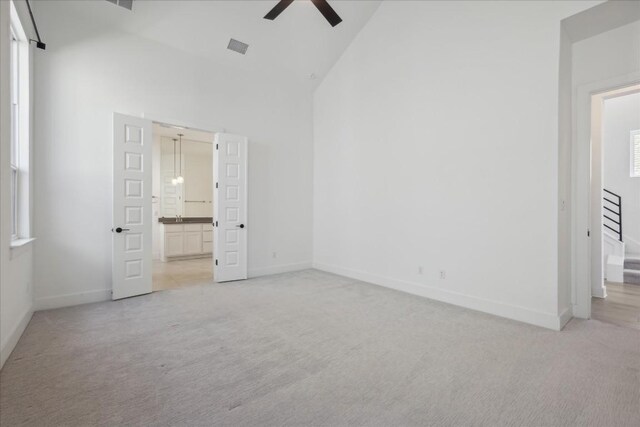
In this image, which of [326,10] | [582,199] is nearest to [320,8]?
[326,10]

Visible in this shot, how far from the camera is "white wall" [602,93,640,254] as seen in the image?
21.9 feet

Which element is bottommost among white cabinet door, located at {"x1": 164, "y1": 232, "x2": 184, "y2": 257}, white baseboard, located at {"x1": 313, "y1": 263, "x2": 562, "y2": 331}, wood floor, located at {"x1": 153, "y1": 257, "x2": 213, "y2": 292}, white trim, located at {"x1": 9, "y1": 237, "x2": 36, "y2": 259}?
wood floor, located at {"x1": 153, "y1": 257, "x2": 213, "y2": 292}

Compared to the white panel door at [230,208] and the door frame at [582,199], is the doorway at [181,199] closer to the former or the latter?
the white panel door at [230,208]

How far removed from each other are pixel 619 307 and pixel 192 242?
812 cm

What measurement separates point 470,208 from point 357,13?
378 cm

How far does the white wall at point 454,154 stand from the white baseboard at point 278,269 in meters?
0.73

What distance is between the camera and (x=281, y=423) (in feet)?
5.45

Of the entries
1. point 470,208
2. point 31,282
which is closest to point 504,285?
point 470,208

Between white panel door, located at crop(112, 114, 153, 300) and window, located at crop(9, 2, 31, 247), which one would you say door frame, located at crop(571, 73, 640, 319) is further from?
window, located at crop(9, 2, 31, 247)

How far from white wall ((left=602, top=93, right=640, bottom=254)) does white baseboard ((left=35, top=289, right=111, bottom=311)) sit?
33.1 feet

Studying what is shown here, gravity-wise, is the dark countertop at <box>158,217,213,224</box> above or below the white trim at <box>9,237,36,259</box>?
above

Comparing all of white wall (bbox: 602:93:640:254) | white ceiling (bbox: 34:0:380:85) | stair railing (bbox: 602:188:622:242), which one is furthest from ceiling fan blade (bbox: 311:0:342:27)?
stair railing (bbox: 602:188:622:242)

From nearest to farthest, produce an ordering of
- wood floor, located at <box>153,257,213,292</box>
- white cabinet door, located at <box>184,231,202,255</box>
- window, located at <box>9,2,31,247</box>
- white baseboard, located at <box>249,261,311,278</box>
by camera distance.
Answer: window, located at <box>9,2,31,247</box> → wood floor, located at <box>153,257,213,292</box> → white baseboard, located at <box>249,261,311,278</box> → white cabinet door, located at <box>184,231,202,255</box>

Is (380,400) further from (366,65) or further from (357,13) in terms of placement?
(357,13)
